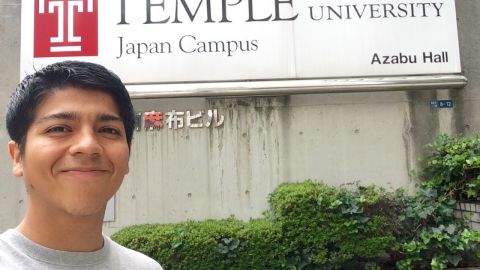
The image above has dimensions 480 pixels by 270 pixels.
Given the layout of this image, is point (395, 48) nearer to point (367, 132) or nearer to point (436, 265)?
point (367, 132)

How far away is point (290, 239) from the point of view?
166 inches

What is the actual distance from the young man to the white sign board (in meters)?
4.03

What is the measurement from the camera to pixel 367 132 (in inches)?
206

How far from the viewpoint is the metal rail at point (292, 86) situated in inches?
201

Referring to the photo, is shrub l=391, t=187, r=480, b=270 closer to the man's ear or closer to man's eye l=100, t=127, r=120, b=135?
man's eye l=100, t=127, r=120, b=135

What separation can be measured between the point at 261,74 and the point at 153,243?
2.43 metres

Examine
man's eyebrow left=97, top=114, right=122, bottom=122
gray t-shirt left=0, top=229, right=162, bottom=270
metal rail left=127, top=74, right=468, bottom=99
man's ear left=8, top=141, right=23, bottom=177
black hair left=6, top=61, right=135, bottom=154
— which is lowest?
gray t-shirt left=0, top=229, right=162, bottom=270

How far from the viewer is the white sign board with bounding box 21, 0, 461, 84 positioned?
5246mm

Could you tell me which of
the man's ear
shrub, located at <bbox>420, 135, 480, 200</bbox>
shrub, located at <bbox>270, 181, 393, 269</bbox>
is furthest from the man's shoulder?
shrub, located at <bbox>420, 135, 480, 200</bbox>

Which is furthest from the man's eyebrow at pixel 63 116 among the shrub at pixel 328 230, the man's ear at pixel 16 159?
the shrub at pixel 328 230

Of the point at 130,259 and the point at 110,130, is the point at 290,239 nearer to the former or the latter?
the point at 130,259

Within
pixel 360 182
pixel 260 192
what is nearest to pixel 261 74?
pixel 260 192

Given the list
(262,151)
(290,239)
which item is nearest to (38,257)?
(290,239)

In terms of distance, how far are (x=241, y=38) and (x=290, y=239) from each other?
2.58 m
